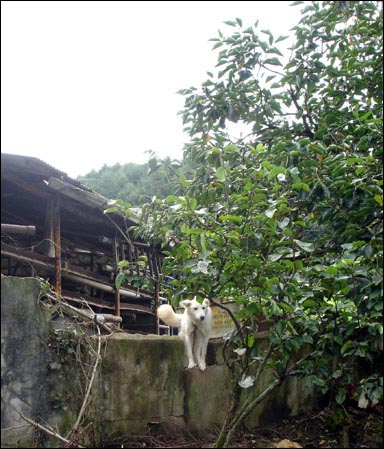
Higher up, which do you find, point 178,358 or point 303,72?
point 303,72

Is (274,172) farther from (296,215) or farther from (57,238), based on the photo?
(57,238)

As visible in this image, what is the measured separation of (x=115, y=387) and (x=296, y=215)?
2.33 m

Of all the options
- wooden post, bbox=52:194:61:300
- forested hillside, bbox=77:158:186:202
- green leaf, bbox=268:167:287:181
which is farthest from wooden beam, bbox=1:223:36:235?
forested hillside, bbox=77:158:186:202

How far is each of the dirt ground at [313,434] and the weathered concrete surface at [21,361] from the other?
116cm

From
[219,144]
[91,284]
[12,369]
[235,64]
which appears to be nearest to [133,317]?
[91,284]

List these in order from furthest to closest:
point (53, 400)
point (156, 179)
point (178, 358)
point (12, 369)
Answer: point (156, 179) → point (178, 358) → point (53, 400) → point (12, 369)

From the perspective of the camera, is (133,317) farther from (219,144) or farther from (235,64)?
(235,64)

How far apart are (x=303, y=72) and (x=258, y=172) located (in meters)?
2.06

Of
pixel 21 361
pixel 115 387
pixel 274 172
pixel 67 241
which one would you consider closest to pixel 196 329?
pixel 115 387

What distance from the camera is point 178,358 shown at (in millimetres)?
5562

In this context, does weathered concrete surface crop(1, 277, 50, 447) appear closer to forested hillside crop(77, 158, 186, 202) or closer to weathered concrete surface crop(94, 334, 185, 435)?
weathered concrete surface crop(94, 334, 185, 435)

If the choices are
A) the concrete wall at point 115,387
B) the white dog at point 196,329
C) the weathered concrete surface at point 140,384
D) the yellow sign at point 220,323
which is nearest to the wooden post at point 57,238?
the concrete wall at point 115,387

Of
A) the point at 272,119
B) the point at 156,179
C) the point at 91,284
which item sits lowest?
the point at 91,284

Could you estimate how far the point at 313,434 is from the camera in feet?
18.9
